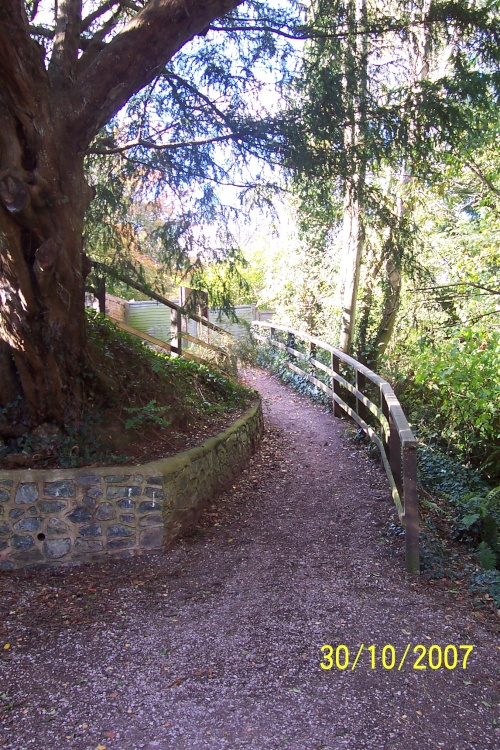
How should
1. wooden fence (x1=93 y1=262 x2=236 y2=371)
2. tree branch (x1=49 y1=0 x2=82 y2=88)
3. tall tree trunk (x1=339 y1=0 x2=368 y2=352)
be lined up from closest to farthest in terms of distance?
tree branch (x1=49 y1=0 x2=82 y2=88) → tall tree trunk (x1=339 y1=0 x2=368 y2=352) → wooden fence (x1=93 y1=262 x2=236 y2=371)

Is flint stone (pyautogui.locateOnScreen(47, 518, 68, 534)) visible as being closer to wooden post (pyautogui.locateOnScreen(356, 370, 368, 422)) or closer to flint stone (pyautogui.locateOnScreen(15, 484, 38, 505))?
flint stone (pyautogui.locateOnScreen(15, 484, 38, 505))

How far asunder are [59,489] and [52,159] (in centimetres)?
262

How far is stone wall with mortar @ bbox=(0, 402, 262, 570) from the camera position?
4441mm

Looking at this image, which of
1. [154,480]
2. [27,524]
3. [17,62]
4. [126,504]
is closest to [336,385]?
[154,480]

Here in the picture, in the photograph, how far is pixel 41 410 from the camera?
16.2 ft

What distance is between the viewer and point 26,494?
4.45 meters

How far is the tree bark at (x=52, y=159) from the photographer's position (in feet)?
14.0

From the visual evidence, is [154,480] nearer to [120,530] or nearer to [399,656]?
[120,530]

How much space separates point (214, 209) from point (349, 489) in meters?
3.42

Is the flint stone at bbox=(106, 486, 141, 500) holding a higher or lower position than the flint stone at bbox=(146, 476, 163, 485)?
lower

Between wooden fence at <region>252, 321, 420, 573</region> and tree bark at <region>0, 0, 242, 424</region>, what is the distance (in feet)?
9.83

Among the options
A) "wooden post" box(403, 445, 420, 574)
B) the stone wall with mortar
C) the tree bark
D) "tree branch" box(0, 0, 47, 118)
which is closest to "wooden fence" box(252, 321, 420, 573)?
"wooden post" box(403, 445, 420, 574)

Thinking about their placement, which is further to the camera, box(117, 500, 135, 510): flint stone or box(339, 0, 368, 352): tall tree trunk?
box(339, 0, 368, 352): tall tree trunk

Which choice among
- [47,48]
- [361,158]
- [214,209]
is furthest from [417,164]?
[47,48]
